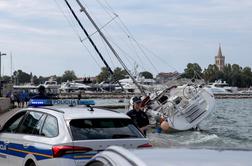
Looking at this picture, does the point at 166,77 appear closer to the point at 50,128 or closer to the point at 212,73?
the point at 50,128

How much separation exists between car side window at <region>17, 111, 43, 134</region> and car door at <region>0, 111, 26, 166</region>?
23 centimetres

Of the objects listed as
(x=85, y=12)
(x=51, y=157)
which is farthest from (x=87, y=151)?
(x=85, y=12)

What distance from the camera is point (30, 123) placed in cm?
977

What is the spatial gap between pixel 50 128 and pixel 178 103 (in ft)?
89.9

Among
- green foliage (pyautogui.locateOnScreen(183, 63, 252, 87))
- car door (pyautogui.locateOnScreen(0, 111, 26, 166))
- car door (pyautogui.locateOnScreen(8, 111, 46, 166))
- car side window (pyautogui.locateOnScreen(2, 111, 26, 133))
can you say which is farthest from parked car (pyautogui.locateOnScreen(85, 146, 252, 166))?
green foliage (pyautogui.locateOnScreen(183, 63, 252, 87))

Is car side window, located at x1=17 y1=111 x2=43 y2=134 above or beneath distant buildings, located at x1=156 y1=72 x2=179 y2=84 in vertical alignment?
beneath

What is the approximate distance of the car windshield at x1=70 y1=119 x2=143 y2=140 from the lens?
8609 millimetres

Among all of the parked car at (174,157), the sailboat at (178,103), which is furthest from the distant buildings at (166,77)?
the parked car at (174,157)

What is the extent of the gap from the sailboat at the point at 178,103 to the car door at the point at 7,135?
24128 millimetres

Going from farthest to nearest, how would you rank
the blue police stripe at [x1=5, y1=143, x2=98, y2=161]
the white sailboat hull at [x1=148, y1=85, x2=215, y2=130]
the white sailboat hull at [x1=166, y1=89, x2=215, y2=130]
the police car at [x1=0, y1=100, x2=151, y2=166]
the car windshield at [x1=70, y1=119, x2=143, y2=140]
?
the white sailboat hull at [x1=148, y1=85, x2=215, y2=130] → the white sailboat hull at [x1=166, y1=89, x2=215, y2=130] → the car windshield at [x1=70, y1=119, x2=143, y2=140] → the police car at [x1=0, y1=100, x2=151, y2=166] → the blue police stripe at [x1=5, y1=143, x2=98, y2=161]

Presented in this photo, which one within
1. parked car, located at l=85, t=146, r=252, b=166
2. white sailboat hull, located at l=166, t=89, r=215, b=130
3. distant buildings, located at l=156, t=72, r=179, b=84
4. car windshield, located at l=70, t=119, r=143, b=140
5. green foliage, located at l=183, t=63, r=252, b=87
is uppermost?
green foliage, located at l=183, t=63, r=252, b=87

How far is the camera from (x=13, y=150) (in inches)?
387

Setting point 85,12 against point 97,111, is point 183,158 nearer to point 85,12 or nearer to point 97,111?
point 97,111

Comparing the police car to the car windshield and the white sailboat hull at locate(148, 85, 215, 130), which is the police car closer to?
the car windshield
